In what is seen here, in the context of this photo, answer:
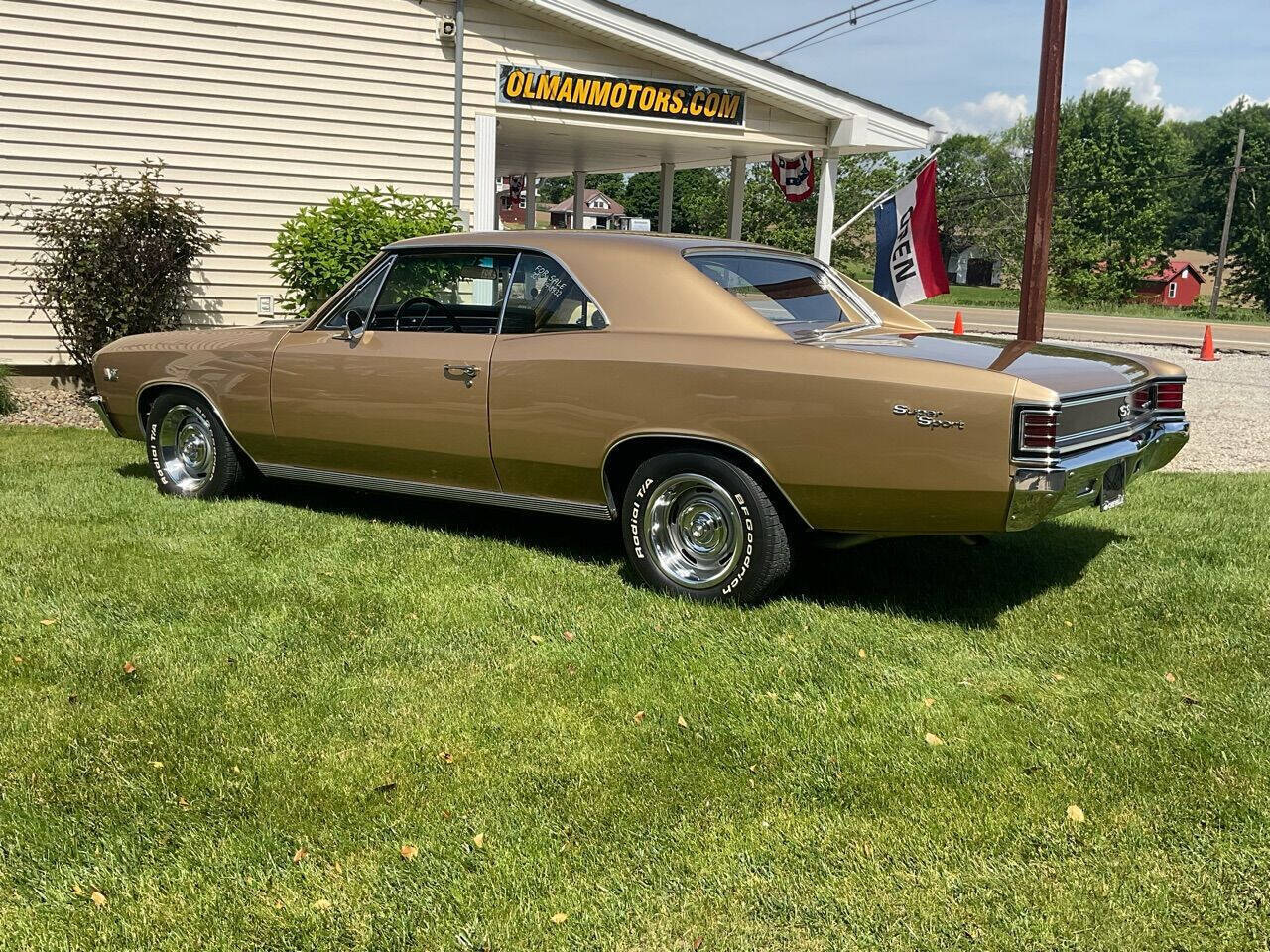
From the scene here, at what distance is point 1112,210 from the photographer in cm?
5909

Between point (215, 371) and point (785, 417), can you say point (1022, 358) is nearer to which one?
point (785, 417)

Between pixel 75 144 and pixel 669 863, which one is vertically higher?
pixel 75 144

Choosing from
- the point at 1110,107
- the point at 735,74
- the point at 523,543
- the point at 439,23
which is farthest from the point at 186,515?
the point at 1110,107

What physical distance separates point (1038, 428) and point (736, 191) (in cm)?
1280

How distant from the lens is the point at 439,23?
11.7 metres

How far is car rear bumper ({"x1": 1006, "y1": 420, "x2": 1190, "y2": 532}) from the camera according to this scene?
4.11 metres

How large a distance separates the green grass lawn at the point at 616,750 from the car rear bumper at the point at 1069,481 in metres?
0.56

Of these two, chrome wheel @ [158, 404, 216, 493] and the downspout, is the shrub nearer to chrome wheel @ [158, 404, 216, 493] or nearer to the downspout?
the downspout

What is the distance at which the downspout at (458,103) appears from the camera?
11648mm

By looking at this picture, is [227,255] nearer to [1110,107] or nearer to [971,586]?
[971,586]

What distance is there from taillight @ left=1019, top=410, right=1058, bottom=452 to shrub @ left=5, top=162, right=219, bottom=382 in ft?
29.5

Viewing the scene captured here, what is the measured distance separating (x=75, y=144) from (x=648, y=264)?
322 inches

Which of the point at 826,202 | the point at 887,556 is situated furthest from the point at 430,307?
the point at 826,202

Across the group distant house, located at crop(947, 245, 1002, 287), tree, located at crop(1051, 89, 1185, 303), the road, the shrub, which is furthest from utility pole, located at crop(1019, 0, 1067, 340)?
distant house, located at crop(947, 245, 1002, 287)
